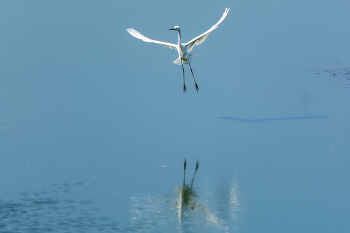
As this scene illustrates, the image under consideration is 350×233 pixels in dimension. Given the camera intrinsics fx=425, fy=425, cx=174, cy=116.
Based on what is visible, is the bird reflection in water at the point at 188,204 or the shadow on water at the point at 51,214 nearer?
the shadow on water at the point at 51,214

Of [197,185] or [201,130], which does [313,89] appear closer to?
[201,130]

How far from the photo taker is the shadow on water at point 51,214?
5082mm

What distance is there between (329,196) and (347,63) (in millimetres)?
8401

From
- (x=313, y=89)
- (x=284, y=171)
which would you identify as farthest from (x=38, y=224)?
(x=313, y=89)

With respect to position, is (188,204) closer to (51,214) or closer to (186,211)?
(186,211)

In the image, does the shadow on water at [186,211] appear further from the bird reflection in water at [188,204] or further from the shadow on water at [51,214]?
the shadow on water at [51,214]

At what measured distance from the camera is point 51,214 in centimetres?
538

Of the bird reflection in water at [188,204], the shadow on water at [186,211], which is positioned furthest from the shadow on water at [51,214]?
the bird reflection in water at [188,204]

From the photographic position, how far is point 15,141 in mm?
7918

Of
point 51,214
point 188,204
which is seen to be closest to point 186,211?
point 188,204

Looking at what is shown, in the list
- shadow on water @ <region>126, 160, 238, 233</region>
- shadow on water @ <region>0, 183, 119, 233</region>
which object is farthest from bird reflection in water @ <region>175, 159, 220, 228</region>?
shadow on water @ <region>0, 183, 119, 233</region>

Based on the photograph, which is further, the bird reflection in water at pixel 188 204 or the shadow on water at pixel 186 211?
the bird reflection in water at pixel 188 204

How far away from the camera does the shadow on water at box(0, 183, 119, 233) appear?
5.08m

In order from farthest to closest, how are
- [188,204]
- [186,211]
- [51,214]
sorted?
[188,204] < [186,211] < [51,214]
